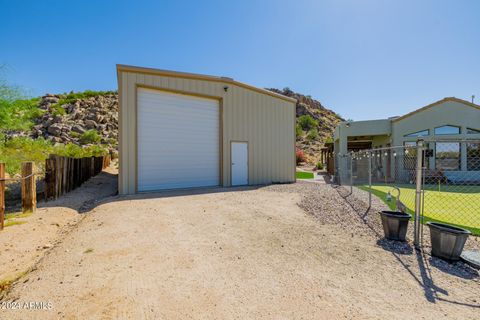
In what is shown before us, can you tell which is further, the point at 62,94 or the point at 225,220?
the point at 62,94

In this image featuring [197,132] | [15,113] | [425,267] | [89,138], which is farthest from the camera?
[89,138]

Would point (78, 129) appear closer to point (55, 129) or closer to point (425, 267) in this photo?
point (55, 129)

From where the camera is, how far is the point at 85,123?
31.3 meters

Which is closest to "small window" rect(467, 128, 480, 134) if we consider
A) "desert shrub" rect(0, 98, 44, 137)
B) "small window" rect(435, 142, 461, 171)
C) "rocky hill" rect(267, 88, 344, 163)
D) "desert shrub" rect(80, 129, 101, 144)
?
"small window" rect(435, 142, 461, 171)

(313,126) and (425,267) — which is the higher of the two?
(313,126)

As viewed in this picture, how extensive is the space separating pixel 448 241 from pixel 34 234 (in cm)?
676

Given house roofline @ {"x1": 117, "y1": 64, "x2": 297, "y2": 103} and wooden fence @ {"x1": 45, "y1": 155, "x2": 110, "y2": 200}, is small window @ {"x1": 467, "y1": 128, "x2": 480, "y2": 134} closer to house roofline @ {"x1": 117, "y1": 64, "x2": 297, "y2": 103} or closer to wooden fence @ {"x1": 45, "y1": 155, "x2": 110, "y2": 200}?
house roofline @ {"x1": 117, "y1": 64, "x2": 297, "y2": 103}

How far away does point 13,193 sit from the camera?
7547 millimetres

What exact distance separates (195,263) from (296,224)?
8.38 ft

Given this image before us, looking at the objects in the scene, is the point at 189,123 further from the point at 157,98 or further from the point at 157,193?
the point at 157,193

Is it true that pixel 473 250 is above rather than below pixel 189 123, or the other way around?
below

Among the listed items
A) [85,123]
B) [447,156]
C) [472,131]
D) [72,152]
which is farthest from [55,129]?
[472,131]

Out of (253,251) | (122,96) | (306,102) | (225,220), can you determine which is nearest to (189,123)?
(122,96)

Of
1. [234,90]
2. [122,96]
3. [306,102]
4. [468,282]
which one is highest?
[306,102]
